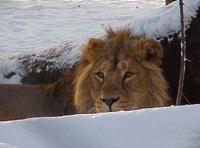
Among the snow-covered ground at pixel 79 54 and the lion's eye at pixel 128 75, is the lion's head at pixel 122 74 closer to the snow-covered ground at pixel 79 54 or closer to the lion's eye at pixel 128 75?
the lion's eye at pixel 128 75

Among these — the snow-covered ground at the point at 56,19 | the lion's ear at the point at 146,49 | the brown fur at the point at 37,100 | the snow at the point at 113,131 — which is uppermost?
the snow at the point at 113,131

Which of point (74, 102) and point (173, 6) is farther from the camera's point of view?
point (173, 6)

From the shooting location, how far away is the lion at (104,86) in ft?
16.5

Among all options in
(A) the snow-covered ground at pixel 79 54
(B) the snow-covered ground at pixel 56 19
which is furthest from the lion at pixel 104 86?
(B) the snow-covered ground at pixel 56 19

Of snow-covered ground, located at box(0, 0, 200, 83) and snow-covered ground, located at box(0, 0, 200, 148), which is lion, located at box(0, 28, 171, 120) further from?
snow-covered ground, located at box(0, 0, 200, 83)

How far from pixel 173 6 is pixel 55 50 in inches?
55.9

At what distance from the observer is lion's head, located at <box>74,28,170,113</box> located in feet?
16.5

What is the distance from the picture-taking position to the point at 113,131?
7.27 feet

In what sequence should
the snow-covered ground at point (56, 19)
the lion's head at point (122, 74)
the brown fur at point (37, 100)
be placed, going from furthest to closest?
the snow-covered ground at point (56, 19)
the brown fur at point (37, 100)
the lion's head at point (122, 74)

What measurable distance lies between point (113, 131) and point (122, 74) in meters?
2.87

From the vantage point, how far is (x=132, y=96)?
506cm

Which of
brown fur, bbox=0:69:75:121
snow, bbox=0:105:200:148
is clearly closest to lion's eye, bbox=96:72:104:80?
brown fur, bbox=0:69:75:121

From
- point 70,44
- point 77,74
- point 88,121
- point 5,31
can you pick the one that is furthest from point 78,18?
point 88,121

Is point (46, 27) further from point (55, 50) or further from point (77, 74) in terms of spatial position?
point (77, 74)
